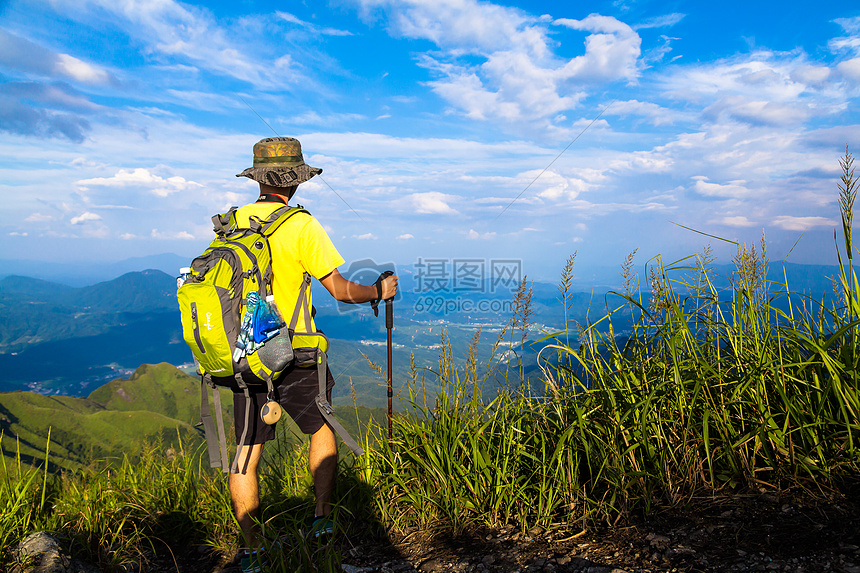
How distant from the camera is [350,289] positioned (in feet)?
10.0

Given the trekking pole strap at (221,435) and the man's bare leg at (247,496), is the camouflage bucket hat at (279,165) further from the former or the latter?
the man's bare leg at (247,496)

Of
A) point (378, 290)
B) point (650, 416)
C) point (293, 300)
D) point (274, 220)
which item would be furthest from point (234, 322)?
point (650, 416)

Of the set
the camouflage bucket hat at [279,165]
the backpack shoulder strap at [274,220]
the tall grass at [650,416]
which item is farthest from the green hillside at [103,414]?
the tall grass at [650,416]

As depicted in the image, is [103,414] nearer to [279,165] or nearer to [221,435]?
[221,435]

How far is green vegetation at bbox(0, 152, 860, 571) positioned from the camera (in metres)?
2.42

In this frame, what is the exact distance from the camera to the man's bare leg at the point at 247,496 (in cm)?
285

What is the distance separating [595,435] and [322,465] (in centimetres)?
187

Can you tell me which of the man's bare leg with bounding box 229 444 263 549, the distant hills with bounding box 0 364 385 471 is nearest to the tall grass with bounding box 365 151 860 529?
the man's bare leg with bounding box 229 444 263 549

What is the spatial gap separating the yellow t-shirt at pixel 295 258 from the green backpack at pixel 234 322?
44mm

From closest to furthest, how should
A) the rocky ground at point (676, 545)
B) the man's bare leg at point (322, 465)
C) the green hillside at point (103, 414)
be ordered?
the rocky ground at point (676, 545)
the man's bare leg at point (322, 465)
the green hillside at point (103, 414)

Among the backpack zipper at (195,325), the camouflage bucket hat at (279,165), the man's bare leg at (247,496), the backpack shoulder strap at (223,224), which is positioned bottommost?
the man's bare leg at (247,496)

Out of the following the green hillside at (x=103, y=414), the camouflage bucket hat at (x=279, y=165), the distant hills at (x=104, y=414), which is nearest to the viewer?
the camouflage bucket hat at (x=279, y=165)

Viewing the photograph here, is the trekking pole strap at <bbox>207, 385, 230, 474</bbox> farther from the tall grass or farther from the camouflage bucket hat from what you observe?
the camouflage bucket hat

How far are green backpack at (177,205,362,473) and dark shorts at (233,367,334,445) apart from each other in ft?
0.18
